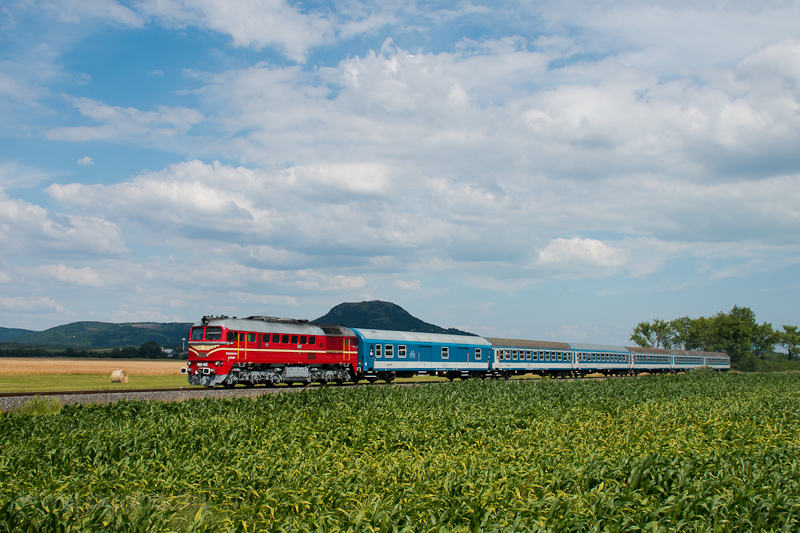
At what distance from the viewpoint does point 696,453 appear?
12.6m

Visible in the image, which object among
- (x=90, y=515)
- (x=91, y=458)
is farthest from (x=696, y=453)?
(x=91, y=458)

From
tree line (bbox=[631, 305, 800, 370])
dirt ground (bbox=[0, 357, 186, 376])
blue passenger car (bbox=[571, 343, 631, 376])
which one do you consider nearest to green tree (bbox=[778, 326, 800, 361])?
tree line (bbox=[631, 305, 800, 370])

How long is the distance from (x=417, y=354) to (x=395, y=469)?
35341 millimetres

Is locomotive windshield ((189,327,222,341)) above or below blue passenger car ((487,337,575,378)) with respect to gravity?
above

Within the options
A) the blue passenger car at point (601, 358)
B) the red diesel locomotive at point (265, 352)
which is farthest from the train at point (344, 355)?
the blue passenger car at point (601, 358)

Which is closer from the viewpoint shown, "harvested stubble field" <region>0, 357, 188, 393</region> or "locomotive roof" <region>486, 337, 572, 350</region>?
"harvested stubble field" <region>0, 357, 188, 393</region>

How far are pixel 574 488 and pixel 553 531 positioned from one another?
2724mm

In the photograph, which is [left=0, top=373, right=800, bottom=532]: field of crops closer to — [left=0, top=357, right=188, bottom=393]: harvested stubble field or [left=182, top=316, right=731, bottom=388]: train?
[left=182, top=316, right=731, bottom=388]: train

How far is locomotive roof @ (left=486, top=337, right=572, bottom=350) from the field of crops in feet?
112

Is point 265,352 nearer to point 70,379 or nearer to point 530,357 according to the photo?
point 70,379

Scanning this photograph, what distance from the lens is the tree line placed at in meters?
161

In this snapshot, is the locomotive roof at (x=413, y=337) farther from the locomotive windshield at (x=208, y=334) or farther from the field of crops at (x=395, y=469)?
the field of crops at (x=395, y=469)

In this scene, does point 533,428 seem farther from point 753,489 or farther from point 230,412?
point 230,412

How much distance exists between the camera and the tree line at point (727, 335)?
16088 centimetres
